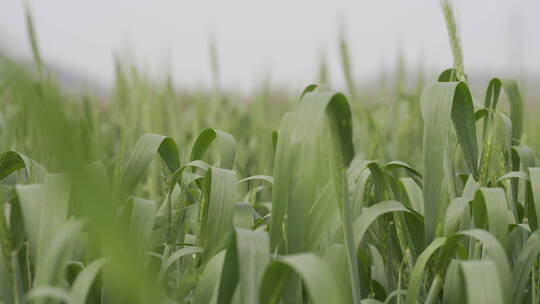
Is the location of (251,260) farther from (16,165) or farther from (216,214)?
(16,165)

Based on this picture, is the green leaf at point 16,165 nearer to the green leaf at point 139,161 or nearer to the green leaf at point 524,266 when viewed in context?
the green leaf at point 139,161

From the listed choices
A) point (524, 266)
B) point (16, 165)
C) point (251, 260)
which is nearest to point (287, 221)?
point (251, 260)

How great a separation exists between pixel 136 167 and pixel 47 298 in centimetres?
23

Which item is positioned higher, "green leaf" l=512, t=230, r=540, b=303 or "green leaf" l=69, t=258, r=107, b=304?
"green leaf" l=69, t=258, r=107, b=304

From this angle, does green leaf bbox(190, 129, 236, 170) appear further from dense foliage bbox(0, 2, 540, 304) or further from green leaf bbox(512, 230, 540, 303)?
green leaf bbox(512, 230, 540, 303)

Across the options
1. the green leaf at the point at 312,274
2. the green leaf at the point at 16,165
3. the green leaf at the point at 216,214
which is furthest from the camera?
the green leaf at the point at 16,165

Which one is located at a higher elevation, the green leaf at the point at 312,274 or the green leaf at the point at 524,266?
the green leaf at the point at 312,274

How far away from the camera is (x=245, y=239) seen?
55 centimetres

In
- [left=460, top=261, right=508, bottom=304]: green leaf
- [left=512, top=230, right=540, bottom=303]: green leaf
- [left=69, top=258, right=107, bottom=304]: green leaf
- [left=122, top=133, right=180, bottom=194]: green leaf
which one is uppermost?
[left=122, top=133, right=180, bottom=194]: green leaf

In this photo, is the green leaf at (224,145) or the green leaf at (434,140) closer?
the green leaf at (434,140)

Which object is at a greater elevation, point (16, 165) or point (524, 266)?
point (16, 165)

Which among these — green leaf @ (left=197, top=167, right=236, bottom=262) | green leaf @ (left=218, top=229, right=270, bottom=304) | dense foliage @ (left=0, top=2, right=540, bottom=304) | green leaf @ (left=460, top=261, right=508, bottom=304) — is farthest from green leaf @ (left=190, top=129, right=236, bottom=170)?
green leaf @ (left=460, top=261, right=508, bottom=304)

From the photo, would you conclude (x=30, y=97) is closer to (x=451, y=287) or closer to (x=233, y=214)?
(x=233, y=214)

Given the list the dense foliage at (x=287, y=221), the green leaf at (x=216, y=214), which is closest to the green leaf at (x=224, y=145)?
the dense foliage at (x=287, y=221)
